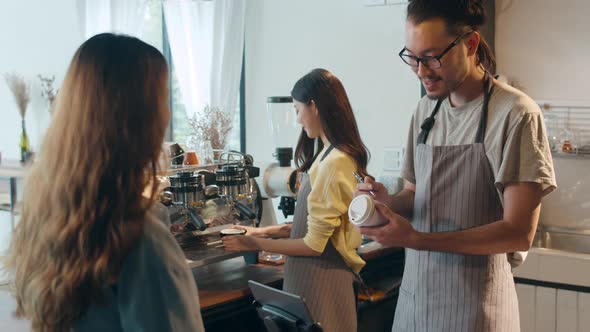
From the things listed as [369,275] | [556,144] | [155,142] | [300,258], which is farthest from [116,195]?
[556,144]

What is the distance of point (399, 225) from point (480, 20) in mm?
533

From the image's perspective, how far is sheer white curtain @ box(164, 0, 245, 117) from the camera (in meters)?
4.21

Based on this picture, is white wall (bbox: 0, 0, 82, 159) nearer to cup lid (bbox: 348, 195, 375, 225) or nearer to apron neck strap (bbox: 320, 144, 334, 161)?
apron neck strap (bbox: 320, 144, 334, 161)

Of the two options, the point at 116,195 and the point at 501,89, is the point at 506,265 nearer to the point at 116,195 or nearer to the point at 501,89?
the point at 501,89

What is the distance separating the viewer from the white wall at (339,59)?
3711 millimetres

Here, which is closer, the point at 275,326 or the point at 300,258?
the point at 275,326

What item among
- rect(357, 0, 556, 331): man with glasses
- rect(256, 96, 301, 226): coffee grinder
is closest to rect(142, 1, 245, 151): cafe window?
rect(256, 96, 301, 226): coffee grinder

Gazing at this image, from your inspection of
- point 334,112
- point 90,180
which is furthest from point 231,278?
point 90,180

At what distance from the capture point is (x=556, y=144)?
328 centimetres

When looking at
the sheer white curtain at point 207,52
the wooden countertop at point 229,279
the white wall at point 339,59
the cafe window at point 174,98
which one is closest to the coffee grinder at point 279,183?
the wooden countertop at point 229,279

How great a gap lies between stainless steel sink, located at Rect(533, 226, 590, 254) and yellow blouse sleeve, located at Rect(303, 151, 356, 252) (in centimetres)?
160

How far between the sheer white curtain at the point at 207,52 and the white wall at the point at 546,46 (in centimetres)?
168

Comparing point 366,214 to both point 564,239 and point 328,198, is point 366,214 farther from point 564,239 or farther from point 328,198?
point 564,239

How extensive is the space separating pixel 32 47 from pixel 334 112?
6.90ft
